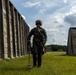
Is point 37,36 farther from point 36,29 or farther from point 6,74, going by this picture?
point 6,74

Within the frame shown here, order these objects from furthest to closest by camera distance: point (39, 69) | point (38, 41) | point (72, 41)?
point (72, 41)
point (38, 41)
point (39, 69)

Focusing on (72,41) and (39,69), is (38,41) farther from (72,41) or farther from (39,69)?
(72,41)

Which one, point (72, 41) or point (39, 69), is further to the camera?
point (72, 41)

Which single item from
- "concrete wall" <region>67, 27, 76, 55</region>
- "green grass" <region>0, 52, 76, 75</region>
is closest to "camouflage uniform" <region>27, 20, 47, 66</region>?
"green grass" <region>0, 52, 76, 75</region>

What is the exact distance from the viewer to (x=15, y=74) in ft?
32.3

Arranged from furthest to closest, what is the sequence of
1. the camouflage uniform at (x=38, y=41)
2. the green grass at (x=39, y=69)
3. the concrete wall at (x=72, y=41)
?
the concrete wall at (x=72, y=41) → the camouflage uniform at (x=38, y=41) → the green grass at (x=39, y=69)

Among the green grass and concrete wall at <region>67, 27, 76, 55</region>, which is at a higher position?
concrete wall at <region>67, 27, 76, 55</region>

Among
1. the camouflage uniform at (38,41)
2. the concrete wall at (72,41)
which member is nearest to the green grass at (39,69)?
the camouflage uniform at (38,41)

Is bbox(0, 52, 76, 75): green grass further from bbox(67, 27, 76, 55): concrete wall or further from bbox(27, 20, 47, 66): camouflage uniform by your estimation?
bbox(67, 27, 76, 55): concrete wall

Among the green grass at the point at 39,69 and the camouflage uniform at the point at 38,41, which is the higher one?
the camouflage uniform at the point at 38,41

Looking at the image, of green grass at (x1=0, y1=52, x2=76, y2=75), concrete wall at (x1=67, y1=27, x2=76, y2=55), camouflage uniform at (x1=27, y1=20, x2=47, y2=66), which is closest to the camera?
green grass at (x1=0, y1=52, x2=76, y2=75)

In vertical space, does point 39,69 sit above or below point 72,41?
below

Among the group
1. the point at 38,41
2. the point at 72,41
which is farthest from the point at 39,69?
the point at 72,41

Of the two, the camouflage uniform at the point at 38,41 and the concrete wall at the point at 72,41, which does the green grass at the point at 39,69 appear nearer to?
the camouflage uniform at the point at 38,41
